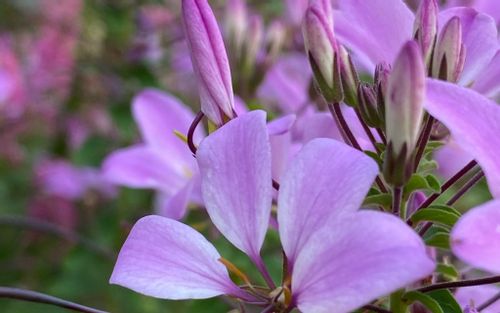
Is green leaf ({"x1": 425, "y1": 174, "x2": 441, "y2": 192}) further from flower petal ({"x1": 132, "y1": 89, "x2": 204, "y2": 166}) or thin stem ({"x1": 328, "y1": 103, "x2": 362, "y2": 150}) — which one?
flower petal ({"x1": 132, "y1": 89, "x2": 204, "y2": 166})

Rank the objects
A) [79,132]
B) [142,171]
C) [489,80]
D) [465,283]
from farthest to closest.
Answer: [79,132], [142,171], [489,80], [465,283]

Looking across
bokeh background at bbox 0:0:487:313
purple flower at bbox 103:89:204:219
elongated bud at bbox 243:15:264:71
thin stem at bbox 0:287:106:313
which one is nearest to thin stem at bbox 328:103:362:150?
thin stem at bbox 0:287:106:313

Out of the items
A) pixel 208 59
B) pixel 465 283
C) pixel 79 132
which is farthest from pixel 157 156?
pixel 79 132

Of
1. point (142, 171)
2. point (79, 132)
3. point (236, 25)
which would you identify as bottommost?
point (79, 132)

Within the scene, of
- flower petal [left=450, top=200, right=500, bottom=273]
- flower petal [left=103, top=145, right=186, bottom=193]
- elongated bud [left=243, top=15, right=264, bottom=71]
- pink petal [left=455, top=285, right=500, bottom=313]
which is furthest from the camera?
elongated bud [left=243, top=15, right=264, bottom=71]

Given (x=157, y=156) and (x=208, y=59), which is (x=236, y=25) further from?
(x=208, y=59)

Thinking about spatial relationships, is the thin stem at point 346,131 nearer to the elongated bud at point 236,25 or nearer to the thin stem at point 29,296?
the thin stem at point 29,296
